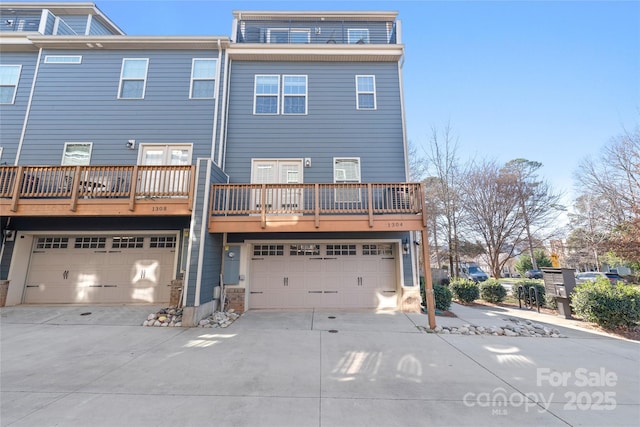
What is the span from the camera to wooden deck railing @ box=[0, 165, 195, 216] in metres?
6.33

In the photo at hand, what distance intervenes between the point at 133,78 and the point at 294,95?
17.8 ft

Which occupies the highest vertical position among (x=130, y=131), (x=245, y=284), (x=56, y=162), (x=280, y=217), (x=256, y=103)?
(x=256, y=103)

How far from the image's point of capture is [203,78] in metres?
8.41

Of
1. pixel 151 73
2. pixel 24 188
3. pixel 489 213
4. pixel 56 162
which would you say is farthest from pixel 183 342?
pixel 489 213

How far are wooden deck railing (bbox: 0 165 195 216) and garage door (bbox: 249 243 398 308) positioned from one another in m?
A: 2.91

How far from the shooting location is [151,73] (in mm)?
8438

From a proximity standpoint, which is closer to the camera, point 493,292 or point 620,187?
point 493,292

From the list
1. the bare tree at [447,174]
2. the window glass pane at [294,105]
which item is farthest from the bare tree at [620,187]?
the window glass pane at [294,105]

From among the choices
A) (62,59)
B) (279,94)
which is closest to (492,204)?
(279,94)

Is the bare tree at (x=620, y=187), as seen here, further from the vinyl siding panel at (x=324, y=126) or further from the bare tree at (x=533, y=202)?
the vinyl siding panel at (x=324, y=126)

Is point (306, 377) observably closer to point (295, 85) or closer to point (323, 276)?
point (323, 276)

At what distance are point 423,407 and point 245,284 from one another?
5.67 metres

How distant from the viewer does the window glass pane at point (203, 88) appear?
8.34 metres

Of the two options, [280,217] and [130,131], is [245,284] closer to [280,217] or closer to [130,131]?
[280,217]
